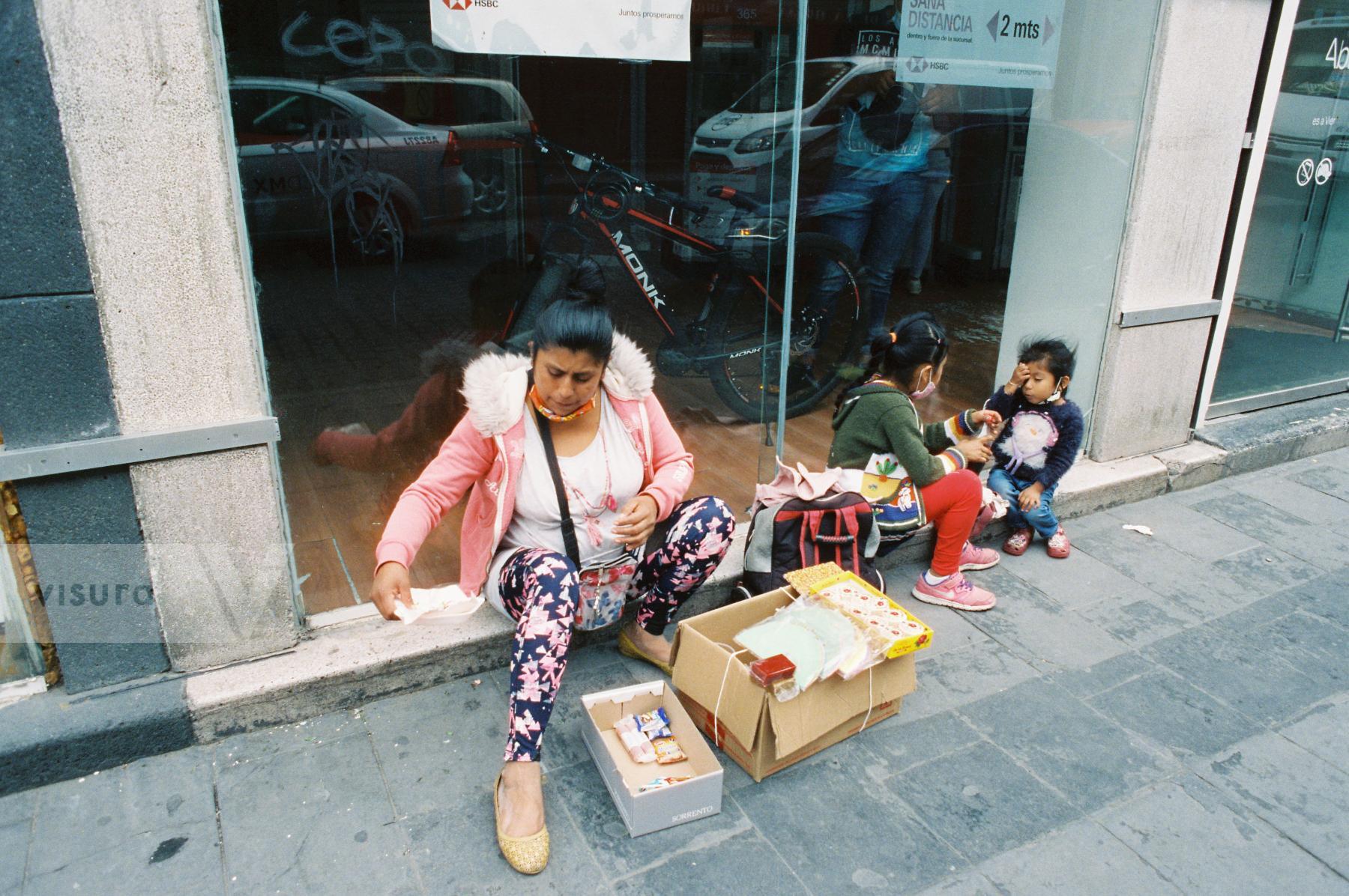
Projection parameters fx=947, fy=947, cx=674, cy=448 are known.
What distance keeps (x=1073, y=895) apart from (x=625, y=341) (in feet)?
5.90

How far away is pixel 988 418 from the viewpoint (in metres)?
3.32

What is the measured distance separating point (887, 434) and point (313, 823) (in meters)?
2.09

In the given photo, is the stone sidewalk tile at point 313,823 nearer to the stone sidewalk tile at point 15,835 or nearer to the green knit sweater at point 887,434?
the stone sidewalk tile at point 15,835

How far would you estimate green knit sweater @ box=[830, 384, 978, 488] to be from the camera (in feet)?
10.5

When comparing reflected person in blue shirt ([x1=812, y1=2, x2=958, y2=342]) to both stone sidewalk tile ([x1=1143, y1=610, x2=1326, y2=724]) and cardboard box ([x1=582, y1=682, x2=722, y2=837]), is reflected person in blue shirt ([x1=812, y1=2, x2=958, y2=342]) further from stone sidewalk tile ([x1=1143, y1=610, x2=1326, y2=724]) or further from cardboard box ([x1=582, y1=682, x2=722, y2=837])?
cardboard box ([x1=582, y1=682, x2=722, y2=837])

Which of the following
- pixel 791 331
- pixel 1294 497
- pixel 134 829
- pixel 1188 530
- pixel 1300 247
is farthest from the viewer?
pixel 1300 247

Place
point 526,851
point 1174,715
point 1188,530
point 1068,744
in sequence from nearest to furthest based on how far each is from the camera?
1. point 526,851
2. point 1068,744
3. point 1174,715
4. point 1188,530

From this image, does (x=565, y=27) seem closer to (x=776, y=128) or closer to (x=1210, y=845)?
(x=776, y=128)

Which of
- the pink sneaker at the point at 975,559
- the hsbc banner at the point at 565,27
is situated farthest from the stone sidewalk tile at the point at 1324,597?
the hsbc banner at the point at 565,27

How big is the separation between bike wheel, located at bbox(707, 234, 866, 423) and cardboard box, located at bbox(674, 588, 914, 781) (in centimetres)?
135

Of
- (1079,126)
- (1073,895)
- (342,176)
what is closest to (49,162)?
(342,176)

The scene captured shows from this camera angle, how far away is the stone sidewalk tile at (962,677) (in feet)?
9.55

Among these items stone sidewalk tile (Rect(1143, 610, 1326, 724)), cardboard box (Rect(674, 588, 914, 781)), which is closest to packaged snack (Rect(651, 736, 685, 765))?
cardboard box (Rect(674, 588, 914, 781))

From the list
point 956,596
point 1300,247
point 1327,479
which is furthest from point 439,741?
point 1300,247
